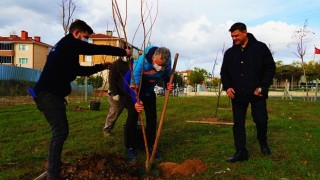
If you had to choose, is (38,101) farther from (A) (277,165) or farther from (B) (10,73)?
(B) (10,73)

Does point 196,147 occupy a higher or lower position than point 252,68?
lower

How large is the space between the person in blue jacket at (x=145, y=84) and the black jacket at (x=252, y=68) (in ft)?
3.06

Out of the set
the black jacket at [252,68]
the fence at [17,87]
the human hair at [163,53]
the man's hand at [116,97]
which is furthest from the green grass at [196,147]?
the fence at [17,87]

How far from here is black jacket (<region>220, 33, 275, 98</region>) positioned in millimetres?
4934

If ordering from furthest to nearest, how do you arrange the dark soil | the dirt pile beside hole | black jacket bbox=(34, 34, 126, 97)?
the dirt pile beside hole
the dark soil
black jacket bbox=(34, 34, 126, 97)

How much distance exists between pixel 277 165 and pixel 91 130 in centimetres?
428

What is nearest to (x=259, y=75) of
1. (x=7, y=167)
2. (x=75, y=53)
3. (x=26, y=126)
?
(x=75, y=53)

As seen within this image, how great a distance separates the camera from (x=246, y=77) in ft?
16.3

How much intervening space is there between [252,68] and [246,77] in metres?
0.14

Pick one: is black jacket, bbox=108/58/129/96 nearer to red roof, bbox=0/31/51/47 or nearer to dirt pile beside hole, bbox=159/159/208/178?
dirt pile beside hole, bbox=159/159/208/178

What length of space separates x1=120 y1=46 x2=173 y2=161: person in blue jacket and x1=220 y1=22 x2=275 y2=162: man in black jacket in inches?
36.4

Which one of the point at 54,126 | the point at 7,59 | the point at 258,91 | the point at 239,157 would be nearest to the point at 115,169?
the point at 54,126

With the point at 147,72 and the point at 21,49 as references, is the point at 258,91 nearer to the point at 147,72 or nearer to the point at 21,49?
the point at 147,72

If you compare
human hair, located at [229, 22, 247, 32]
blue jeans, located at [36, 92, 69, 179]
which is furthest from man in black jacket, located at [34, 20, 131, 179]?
human hair, located at [229, 22, 247, 32]
